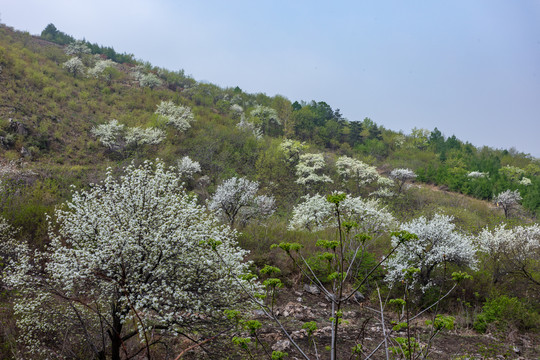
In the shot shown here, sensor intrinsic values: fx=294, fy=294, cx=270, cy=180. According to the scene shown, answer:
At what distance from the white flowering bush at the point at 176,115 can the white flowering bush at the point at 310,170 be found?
13.2 meters

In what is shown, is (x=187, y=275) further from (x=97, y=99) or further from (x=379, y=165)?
(x=379, y=165)

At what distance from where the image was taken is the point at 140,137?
92.6ft

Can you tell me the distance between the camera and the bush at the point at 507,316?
839 cm

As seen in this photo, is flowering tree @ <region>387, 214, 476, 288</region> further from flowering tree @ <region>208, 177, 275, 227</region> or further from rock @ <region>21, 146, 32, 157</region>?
rock @ <region>21, 146, 32, 157</region>

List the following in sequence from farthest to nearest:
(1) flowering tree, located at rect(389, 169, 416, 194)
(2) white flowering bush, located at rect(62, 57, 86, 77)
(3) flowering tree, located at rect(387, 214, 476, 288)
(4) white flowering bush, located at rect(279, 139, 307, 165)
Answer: (2) white flowering bush, located at rect(62, 57, 86, 77), (4) white flowering bush, located at rect(279, 139, 307, 165), (1) flowering tree, located at rect(389, 169, 416, 194), (3) flowering tree, located at rect(387, 214, 476, 288)

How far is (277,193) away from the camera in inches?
1103

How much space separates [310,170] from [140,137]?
1682 cm

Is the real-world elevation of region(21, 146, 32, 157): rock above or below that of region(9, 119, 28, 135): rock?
below

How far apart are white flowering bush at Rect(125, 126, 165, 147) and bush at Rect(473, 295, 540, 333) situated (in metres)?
26.8

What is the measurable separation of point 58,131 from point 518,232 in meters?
31.4

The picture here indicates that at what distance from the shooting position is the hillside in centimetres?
1004

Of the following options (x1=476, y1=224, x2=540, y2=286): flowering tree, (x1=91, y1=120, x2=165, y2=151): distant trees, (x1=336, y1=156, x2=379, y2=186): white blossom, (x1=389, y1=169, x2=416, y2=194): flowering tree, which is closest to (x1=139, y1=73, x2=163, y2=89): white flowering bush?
(x1=91, y1=120, x2=165, y2=151): distant trees

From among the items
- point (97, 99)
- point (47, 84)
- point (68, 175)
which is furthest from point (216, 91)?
point (68, 175)

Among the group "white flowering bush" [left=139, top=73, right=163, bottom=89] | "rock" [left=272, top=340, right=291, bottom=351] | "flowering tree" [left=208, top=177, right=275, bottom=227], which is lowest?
"rock" [left=272, top=340, right=291, bottom=351]
